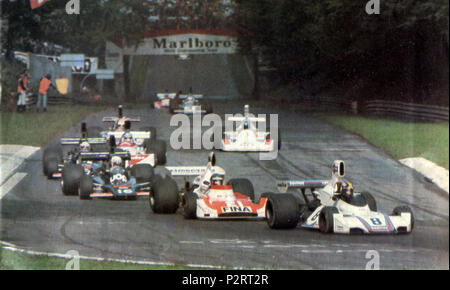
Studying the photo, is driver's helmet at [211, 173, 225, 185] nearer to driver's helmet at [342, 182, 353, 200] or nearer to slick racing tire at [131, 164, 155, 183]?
driver's helmet at [342, 182, 353, 200]

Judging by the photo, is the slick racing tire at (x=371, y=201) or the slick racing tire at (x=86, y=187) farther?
the slick racing tire at (x=86, y=187)

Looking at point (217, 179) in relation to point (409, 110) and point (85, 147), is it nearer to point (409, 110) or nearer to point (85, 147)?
point (85, 147)

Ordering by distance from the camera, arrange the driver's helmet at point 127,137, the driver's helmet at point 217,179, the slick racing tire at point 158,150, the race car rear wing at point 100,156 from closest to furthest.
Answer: the driver's helmet at point 217,179, the race car rear wing at point 100,156, the slick racing tire at point 158,150, the driver's helmet at point 127,137

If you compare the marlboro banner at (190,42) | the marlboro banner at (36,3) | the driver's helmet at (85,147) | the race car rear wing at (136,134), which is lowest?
the driver's helmet at (85,147)

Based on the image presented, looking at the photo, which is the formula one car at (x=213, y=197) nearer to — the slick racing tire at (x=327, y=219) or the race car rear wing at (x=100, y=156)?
the slick racing tire at (x=327, y=219)

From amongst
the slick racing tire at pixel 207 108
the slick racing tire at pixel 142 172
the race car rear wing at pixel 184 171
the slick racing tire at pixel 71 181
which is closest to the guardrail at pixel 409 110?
the slick racing tire at pixel 207 108

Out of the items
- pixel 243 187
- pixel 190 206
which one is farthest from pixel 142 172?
pixel 190 206
